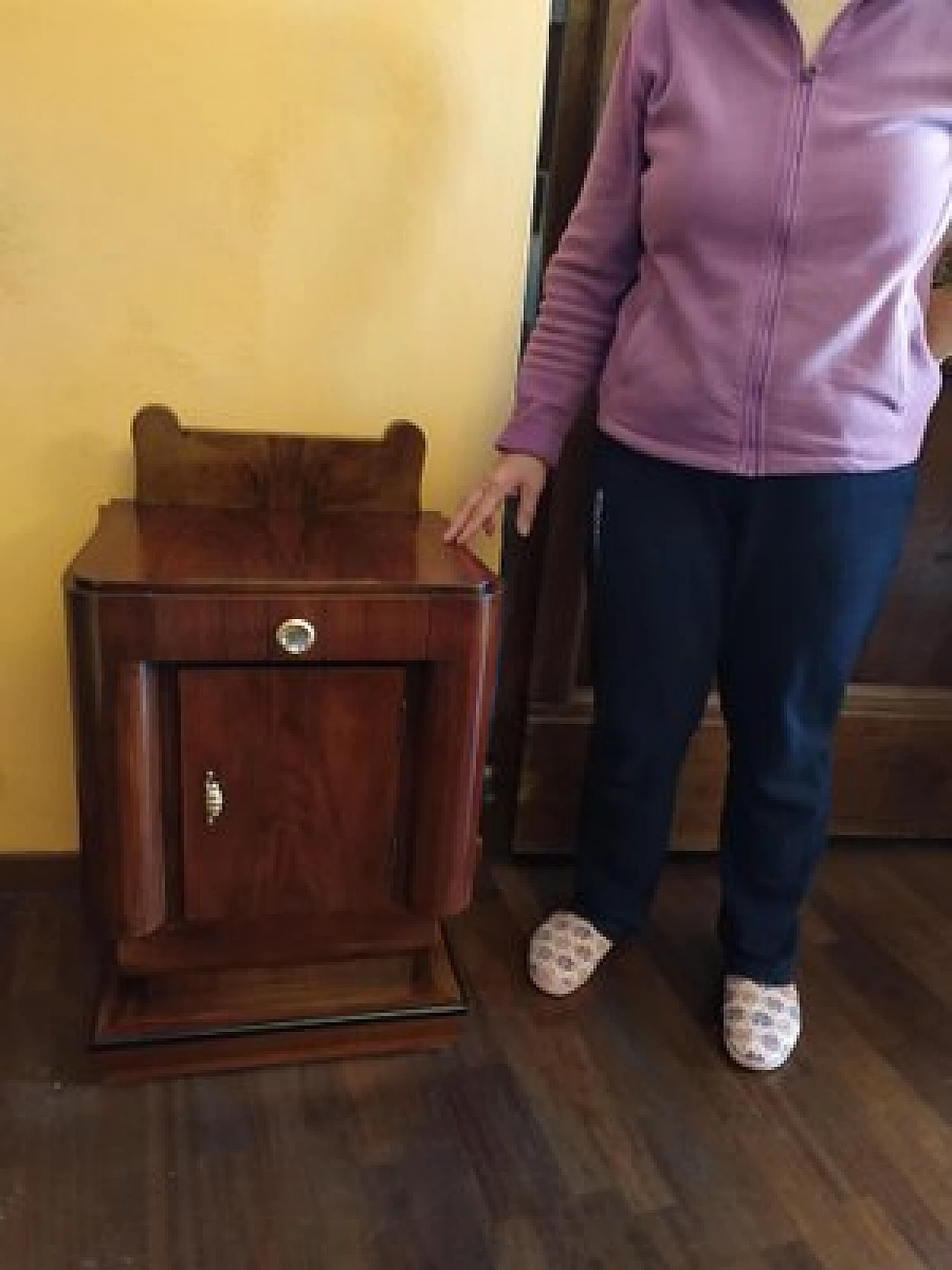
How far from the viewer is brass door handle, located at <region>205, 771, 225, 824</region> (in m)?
0.89

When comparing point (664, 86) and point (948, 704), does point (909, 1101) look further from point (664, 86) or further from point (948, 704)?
point (664, 86)

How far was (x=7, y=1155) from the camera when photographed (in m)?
0.88

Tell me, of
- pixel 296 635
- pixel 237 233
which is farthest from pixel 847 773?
pixel 237 233

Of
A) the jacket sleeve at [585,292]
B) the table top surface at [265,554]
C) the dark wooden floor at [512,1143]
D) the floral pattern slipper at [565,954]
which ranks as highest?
the jacket sleeve at [585,292]

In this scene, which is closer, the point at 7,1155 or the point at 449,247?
the point at 7,1155

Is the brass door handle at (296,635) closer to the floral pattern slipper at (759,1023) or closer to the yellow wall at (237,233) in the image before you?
the yellow wall at (237,233)

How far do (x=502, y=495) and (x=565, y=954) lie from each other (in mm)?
573

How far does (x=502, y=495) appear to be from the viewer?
101cm

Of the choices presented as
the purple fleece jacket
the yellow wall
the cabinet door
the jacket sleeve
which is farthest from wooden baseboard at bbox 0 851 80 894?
the purple fleece jacket

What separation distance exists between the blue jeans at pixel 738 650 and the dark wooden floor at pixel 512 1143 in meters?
0.15

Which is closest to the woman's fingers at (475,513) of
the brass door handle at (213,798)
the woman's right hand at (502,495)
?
the woman's right hand at (502,495)

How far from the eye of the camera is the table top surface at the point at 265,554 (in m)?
0.82

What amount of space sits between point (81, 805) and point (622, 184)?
0.83m

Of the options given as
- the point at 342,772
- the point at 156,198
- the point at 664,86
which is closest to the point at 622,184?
the point at 664,86
